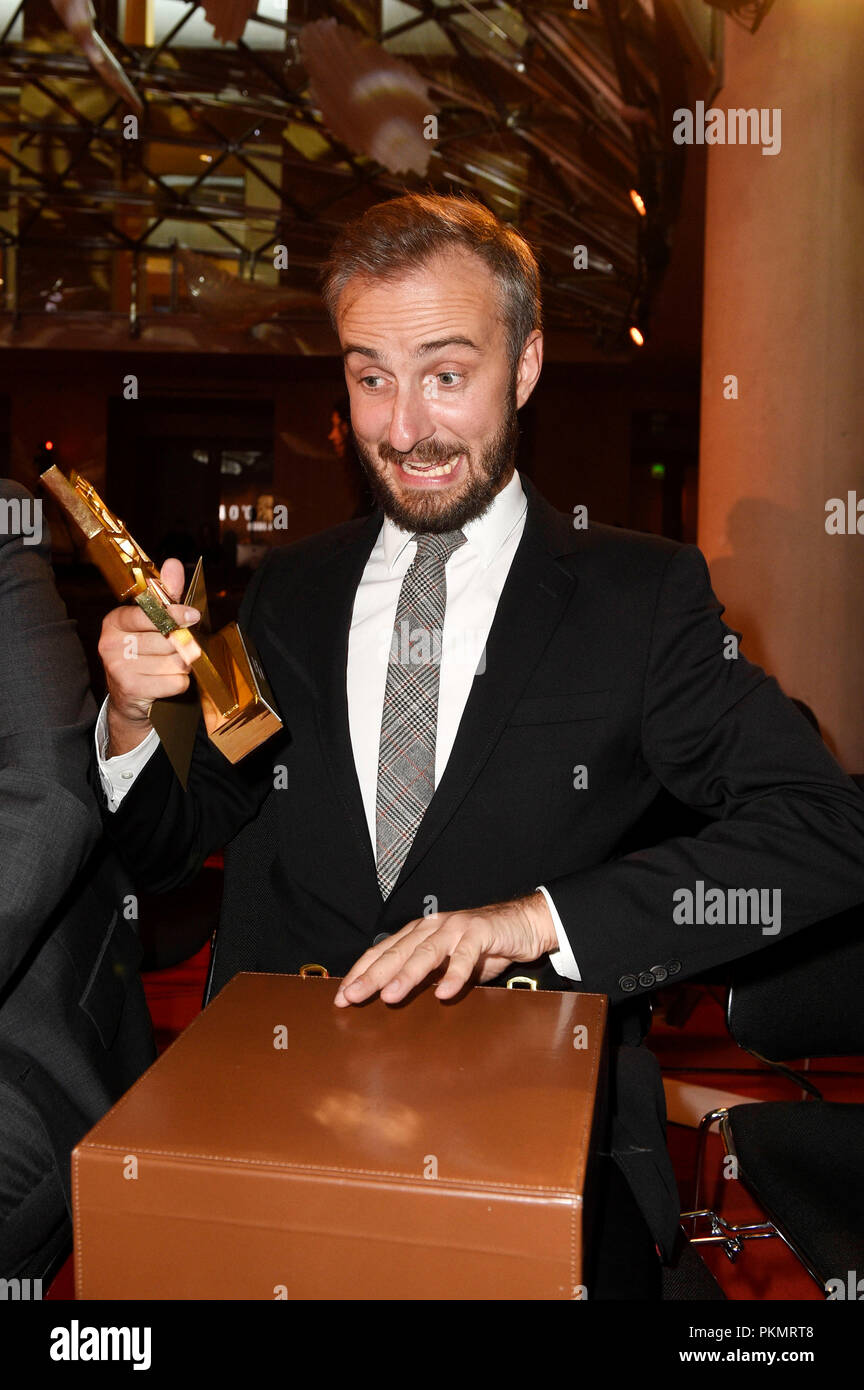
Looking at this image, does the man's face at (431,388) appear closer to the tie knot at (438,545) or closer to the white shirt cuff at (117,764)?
the tie knot at (438,545)

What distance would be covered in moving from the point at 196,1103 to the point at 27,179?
51.3ft

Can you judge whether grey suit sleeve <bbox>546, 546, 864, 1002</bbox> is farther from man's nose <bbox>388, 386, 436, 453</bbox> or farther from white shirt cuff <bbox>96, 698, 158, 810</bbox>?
white shirt cuff <bbox>96, 698, 158, 810</bbox>

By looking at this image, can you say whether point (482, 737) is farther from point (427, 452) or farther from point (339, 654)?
point (427, 452)

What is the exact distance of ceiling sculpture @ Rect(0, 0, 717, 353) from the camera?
6.77 metres

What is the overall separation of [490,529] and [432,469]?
162 mm

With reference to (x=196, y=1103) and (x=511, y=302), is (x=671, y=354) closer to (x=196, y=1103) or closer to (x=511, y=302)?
(x=511, y=302)

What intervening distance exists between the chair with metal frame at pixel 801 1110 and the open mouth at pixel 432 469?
3.72 feet

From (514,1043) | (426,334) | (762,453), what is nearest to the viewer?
(514,1043)

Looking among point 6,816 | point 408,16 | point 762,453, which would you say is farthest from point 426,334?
point 408,16

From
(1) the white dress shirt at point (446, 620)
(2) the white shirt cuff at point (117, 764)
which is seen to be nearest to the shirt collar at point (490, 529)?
(1) the white dress shirt at point (446, 620)

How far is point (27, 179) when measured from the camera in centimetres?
1424

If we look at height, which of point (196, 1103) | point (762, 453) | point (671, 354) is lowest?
A: point (196, 1103)

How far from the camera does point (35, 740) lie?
5.01ft

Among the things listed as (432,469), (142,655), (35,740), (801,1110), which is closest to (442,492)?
(432,469)
